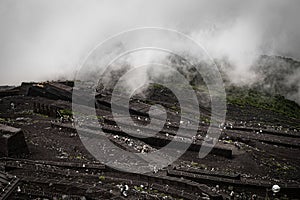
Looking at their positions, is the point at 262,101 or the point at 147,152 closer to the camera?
the point at 147,152

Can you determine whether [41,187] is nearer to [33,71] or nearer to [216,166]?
[216,166]

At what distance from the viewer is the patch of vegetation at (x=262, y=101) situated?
2223cm

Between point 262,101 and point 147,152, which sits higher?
point 262,101

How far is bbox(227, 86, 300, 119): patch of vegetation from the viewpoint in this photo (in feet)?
72.9

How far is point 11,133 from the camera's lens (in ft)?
37.2

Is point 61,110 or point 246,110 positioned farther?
point 246,110

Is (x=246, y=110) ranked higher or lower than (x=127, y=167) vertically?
higher

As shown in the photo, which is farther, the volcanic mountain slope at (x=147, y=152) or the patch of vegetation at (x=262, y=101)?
the patch of vegetation at (x=262, y=101)

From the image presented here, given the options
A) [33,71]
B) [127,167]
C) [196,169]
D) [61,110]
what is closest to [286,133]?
[196,169]

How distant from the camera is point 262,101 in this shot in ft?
76.8

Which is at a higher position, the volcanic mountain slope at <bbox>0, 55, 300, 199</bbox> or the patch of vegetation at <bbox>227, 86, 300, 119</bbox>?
the patch of vegetation at <bbox>227, 86, 300, 119</bbox>

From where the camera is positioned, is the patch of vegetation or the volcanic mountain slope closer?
the volcanic mountain slope

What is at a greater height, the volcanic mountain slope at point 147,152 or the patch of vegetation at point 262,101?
the patch of vegetation at point 262,101

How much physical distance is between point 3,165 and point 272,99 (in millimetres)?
19402
